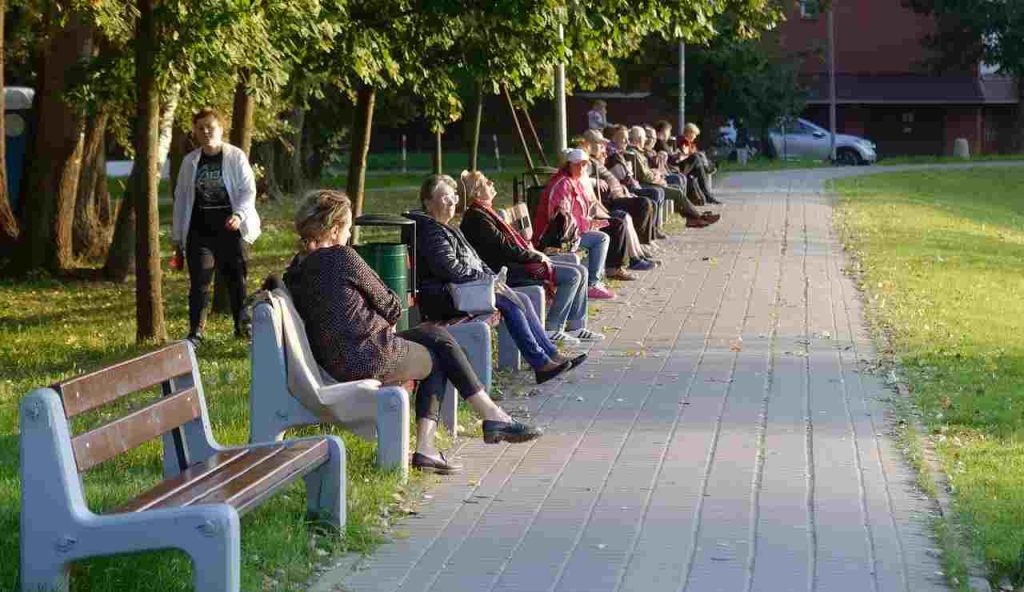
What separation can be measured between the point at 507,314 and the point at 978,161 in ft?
137

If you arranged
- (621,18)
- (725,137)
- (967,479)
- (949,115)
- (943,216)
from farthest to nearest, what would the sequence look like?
(949,115) < (725,137) < (943,216) < (621,18) < (967,479)

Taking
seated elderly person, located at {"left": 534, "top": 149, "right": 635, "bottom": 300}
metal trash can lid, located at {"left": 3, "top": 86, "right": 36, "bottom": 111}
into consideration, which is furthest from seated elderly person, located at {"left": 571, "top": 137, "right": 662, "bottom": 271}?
metal trash can lid, located at {"left": 3, "top": 86, "right": 36, "bottom": 111}

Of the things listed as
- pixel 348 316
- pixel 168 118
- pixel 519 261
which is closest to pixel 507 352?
pixel 519 261

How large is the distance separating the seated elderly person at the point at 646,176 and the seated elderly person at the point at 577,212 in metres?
6.10

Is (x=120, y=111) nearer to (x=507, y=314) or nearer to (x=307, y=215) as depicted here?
(x=507, y=314)

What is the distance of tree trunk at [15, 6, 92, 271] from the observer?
66.9 feet

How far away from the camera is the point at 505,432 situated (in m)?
8.70

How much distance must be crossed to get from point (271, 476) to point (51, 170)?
15.5 metres

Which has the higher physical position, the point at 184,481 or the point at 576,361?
the point at 184,481

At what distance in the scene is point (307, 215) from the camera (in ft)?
26.8

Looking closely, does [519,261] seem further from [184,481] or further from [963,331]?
[184,481]

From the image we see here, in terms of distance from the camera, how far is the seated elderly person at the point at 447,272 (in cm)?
1051

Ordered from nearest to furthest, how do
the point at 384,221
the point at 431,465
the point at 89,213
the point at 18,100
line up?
the point at 431,465 → the point at 384,221 → the point at 89,213 → the point at 18,100

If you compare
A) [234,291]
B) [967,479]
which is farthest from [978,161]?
[967,479]
